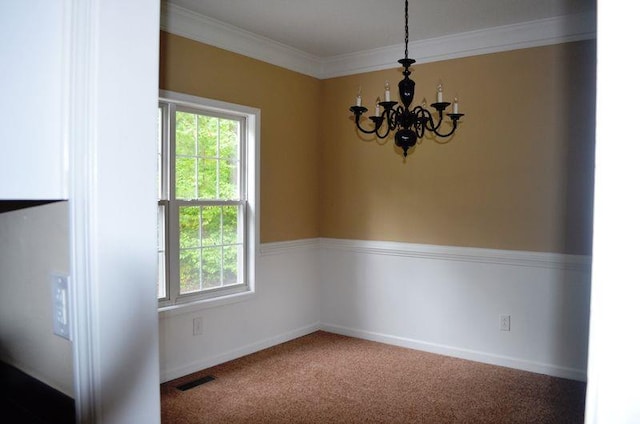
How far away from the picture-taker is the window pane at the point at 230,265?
412cm

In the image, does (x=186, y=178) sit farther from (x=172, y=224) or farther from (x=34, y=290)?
(x=34, y=290)

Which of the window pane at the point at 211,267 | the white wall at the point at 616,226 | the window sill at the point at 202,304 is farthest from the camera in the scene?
the window pane at the point at 211,267

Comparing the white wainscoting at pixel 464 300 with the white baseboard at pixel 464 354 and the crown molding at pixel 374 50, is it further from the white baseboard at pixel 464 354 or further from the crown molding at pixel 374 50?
the crown molding at pixel 374 50

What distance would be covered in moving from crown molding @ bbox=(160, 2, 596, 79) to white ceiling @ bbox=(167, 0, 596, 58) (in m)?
0.06

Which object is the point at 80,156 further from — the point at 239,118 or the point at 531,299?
the point at 531,299

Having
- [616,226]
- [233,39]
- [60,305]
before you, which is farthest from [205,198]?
[616,226]

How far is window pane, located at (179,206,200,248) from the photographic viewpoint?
3.75 meters

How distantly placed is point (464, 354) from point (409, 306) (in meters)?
0.62

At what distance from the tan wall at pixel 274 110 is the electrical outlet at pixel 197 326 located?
0.92 m

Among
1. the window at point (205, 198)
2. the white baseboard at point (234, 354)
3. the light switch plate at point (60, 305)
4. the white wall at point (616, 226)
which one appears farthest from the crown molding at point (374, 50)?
the white wall at point (616, 226)

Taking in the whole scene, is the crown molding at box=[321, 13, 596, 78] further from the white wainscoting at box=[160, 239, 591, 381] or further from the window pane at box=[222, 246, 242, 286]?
the window pane at box=[222, 246, 242, 286]

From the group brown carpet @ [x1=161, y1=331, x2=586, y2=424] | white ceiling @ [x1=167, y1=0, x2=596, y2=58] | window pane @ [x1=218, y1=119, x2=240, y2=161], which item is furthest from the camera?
window pane @ [x1=218, y1=119, x2=240, y2=161]

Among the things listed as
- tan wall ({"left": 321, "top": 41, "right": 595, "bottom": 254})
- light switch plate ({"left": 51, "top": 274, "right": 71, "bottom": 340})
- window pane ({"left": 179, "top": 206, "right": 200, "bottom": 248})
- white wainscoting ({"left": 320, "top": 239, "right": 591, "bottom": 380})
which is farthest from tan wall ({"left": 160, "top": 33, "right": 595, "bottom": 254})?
light switch plate ({"left": 51, "top": 274, "right": 71, "bottom": 340})

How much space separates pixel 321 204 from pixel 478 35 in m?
2.14
